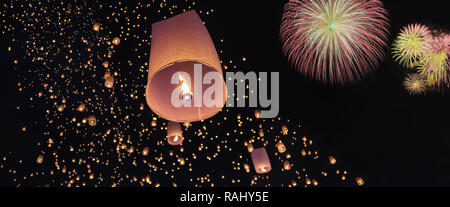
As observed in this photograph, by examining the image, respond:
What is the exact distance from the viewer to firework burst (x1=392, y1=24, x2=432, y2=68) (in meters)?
6.68

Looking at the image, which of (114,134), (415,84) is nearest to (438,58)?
(415,84)

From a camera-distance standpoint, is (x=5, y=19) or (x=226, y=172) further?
(x=226, y=172)

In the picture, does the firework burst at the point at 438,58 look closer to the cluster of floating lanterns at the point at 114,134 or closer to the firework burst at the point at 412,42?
the firework burst at the point at 412,42

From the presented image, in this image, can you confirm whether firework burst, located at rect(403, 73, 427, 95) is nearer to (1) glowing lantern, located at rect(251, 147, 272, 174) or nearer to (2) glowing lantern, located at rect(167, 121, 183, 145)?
(1) glowing lantern, located at rect(251, 147, 272, 174)

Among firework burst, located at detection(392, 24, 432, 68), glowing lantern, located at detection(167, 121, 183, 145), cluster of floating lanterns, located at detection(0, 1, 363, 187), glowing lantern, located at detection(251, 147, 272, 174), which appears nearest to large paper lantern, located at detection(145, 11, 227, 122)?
cluster of floating lanterns, located at detection(0, 1, 363, 187)

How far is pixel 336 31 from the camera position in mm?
5871

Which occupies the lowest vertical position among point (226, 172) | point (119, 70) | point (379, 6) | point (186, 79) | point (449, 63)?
point (186, 79)

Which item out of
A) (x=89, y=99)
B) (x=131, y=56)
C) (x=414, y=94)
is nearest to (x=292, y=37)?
(x=131, y=56)

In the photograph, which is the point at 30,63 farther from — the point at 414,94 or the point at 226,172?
the point at 414,94

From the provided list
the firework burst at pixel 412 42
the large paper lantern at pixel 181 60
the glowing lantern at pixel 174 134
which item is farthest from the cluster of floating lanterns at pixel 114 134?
the firework burst at pixel 412 42

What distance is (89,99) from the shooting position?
232 inches

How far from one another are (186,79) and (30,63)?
398 centimetres

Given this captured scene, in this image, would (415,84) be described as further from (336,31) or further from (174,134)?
(174,134)

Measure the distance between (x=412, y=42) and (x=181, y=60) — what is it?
6439 mm
